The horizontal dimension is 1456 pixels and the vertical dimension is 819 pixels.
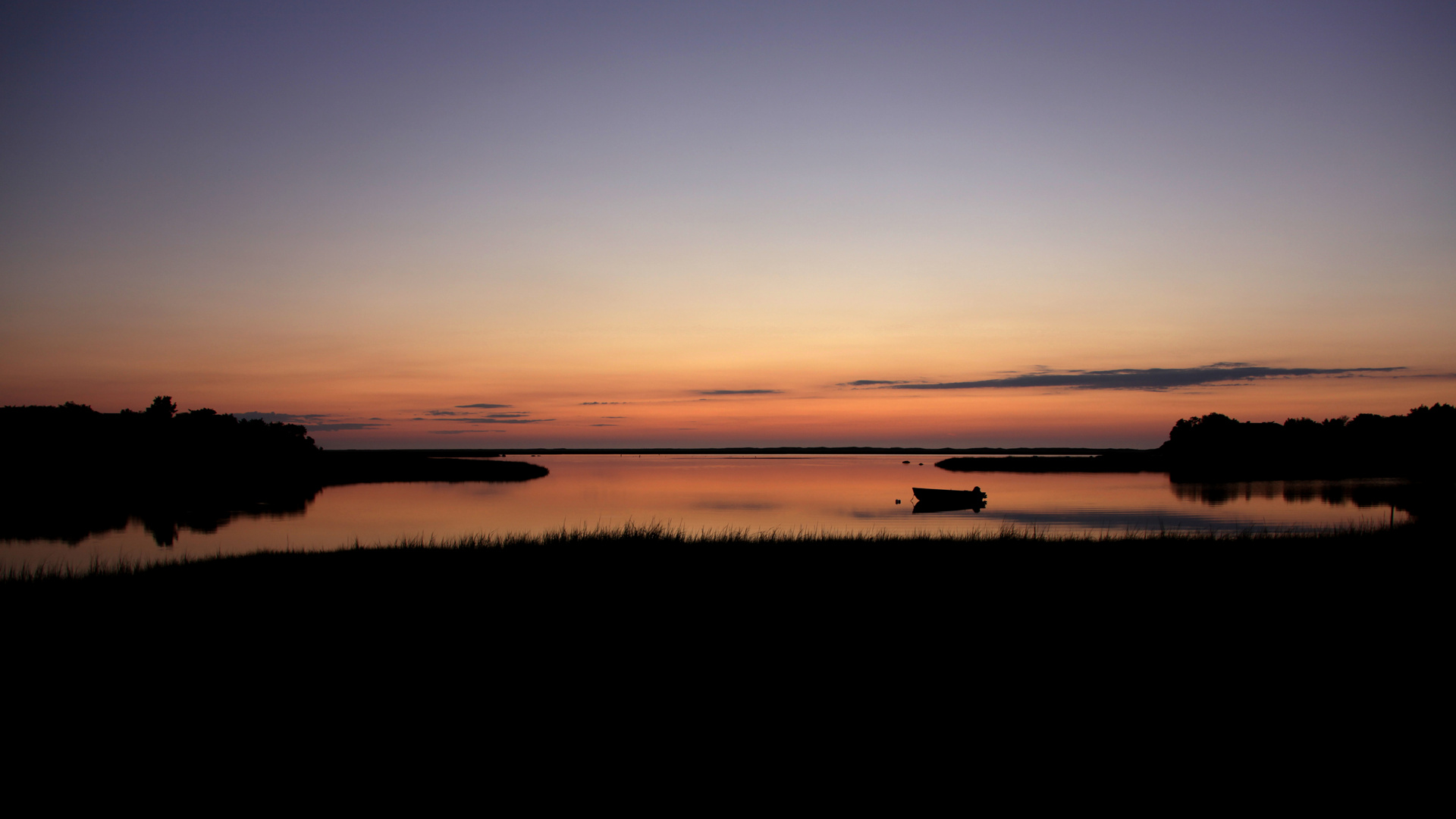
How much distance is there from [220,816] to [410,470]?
78557mm

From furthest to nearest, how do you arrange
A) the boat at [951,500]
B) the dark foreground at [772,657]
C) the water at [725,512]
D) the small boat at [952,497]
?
the small boat at [952,497], the boat at [951,500], the water at [725,512], the dark foreground at [772,657]

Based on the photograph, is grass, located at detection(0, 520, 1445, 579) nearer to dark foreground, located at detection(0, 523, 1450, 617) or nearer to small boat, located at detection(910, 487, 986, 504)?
dark foreground, located at detection(0, 523, 1450, 617)

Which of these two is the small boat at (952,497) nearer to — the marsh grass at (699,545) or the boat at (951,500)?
the boat at (951,500)

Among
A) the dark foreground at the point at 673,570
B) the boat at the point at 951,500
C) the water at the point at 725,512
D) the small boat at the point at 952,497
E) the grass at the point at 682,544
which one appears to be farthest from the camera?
the small boat at the point at 952,497

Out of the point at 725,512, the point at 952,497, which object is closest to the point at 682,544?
the point at 725,512

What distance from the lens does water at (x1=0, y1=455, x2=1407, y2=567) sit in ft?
97.5

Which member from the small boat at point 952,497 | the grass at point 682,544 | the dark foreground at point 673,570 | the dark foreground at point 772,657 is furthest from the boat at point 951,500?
the dark foreground at point 772,657

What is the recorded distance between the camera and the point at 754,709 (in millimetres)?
7660

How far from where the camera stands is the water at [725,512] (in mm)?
29703

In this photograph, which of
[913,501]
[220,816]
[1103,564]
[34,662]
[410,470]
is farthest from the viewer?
[410,470]

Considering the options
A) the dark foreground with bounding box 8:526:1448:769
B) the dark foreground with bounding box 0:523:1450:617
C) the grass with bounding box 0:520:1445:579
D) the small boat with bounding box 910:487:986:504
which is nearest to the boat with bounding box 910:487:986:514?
the small boat with bounding box 910:487:986:504

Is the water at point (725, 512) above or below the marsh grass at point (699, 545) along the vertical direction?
below

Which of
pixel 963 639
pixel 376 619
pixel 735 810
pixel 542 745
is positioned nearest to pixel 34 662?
pixel 376 619

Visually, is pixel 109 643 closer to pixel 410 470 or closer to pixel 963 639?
pixel 963 639
